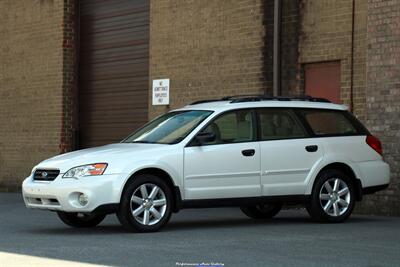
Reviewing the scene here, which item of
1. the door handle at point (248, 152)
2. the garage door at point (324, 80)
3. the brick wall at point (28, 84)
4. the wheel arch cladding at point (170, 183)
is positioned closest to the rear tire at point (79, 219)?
the wheel arch cladding at point (170, 183)

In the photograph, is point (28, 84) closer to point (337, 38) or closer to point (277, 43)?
point (277, 43)

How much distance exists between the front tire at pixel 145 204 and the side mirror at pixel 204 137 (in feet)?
2.31

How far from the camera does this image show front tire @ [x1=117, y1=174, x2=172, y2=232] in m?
10.9

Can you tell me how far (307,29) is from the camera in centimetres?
1614

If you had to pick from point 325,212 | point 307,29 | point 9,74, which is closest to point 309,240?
point 325,212

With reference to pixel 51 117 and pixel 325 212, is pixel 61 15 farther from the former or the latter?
pixel 325 212

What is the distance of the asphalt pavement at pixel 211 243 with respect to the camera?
8.44 meters

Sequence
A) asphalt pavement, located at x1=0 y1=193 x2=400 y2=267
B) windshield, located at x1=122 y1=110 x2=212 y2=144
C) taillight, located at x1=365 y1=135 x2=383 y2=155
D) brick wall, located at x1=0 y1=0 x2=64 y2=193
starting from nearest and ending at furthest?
1. asphalt pavement, located at x1=0 y1=193 x2=400 y2=267
2. windshield, located at x1=122 y1=110 x2=212 y2=144
3. taillight, located at x1=365 y1=135 x2=383 y2=155
4. brick wall, located at x1=0 y1=0 x2=64 y2=193

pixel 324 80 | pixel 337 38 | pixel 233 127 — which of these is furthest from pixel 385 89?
pixel 233 127

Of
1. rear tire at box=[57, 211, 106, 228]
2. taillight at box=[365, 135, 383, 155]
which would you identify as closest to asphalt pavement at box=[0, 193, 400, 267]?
rear tire at box=[57, 211, 106, 228]

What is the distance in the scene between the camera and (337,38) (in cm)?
1562

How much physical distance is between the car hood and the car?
0.5 inches

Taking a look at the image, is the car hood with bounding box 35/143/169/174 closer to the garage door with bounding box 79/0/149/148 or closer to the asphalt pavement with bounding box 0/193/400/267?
the asphalt pavement with bounding box 0/193/400/267

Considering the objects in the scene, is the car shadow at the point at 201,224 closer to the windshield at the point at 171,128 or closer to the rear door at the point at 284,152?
the rear door at the point at 284,152
